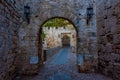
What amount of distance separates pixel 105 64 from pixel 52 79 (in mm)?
1775

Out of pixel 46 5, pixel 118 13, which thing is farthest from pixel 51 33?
pixel 118 13

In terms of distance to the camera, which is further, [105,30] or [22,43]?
[22,43]

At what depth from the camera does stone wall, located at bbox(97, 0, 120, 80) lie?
4346 mm

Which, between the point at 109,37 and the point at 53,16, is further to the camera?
the point at 53,16

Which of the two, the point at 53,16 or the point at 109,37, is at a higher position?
the point at 53,16

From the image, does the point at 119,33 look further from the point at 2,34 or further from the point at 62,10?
the point at 2,34

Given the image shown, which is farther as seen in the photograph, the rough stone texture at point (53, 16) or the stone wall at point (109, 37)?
the rough stone texture at point (53, 16)

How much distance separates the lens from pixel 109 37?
16.1 ft

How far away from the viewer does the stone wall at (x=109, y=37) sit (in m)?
4.35

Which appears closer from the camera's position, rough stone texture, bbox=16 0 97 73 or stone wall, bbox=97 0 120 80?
stone wall, bbox=97 0 120 80

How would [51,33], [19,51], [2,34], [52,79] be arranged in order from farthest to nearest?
1. [51,33]
2. [19,51]
3. [52,79]
4. [2,34]

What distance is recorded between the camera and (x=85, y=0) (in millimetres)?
6023

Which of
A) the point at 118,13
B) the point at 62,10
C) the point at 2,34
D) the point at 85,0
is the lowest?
the point at 2,34

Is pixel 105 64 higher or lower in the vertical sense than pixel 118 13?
lower
